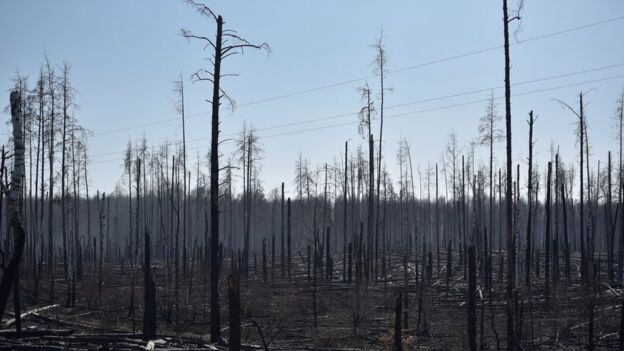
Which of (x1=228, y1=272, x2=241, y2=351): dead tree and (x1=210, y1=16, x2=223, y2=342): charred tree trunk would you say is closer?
(x1=228, y1=272, x2=241, y2=351): dead tree

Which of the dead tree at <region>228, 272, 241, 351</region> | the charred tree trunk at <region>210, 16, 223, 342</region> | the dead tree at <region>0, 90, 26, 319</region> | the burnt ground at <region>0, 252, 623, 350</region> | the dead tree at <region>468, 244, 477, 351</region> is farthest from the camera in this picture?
the charred tree trunk at <region>210, 16, 223, 342</region>

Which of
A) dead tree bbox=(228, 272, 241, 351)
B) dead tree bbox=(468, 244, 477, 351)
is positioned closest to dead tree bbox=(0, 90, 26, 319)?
dead tree bbox=(228, 272, 241, 351)

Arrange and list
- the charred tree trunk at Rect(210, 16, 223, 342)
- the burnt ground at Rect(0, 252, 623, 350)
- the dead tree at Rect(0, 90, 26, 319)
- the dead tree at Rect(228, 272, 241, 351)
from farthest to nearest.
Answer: the charred tree trunk at Rect(210, 16, 223, 342)
the burnt ground at Rect(0, 252, 623, 350)
the dead tree at Rect(228, 272, 241, 351)
the dead tree at Rect(0, 90, 26, 319)

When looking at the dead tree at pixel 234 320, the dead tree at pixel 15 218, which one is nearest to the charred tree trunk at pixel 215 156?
the dead tree at pixel 234 320

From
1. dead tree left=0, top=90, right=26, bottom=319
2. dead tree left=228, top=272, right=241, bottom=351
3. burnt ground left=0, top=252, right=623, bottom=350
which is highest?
dead tree left=0, top=90, right=26, bottom=319

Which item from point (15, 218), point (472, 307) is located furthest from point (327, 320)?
point (15, 218)

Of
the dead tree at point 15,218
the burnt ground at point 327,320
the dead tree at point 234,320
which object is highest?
the dead tree at point 15,218

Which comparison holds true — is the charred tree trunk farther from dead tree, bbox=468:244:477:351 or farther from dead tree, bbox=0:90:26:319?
dead tree, bbox=468:244:477:351

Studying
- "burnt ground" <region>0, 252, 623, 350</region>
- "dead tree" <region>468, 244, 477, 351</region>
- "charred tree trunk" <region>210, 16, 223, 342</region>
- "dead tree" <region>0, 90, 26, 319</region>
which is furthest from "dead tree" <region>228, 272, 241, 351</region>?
"dead tree" <region>468, 244, 477, 351</region>

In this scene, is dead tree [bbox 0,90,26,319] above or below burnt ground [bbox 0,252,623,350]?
above

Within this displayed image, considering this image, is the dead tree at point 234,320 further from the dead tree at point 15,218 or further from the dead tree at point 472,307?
the dead tree at point 472,307

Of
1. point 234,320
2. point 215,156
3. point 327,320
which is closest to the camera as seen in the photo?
point 234,320

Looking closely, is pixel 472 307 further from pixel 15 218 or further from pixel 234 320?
pixel 15 218

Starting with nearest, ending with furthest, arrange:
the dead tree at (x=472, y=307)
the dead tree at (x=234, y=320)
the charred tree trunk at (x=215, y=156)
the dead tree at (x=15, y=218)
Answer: the dead tree at (x=15, y=218), the dead tree at (x=234, y=320), the dead tree at (x=472, y=307), the charred tree trunk at (x=215, y=156)
